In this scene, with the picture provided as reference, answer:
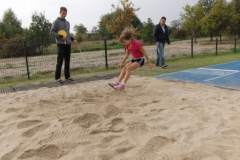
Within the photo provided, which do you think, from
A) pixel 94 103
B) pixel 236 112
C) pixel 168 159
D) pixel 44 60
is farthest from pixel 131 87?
pixel 44 60

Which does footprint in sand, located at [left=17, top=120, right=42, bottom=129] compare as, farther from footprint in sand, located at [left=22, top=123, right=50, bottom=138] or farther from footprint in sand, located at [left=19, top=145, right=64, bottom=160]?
footprint in sand, located at [left=19, top=145, right=64, bottom=160]

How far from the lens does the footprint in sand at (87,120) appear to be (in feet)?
15.9

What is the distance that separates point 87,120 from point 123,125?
0.58 meters

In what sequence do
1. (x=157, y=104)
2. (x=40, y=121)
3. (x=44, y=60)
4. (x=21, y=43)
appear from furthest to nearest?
A: (x=44, y=60) → (x=21, y=43) → (x=157, y=104) → (x=40, y=121)

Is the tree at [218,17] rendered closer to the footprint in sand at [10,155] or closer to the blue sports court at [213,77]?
the blue sports court at [213,77]

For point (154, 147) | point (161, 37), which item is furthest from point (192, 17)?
point (154, 147)

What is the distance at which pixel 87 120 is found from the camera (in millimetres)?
5016

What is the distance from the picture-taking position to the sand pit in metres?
3.86

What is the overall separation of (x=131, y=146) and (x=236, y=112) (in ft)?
6.46

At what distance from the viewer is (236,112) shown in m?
5.16

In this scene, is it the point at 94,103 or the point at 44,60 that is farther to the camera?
the point at 44,60

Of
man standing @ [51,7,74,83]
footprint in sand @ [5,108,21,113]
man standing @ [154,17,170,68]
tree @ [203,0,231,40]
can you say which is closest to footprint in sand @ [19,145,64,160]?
footprint in sand @ [5,108,21,113]

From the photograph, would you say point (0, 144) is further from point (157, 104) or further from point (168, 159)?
point (157, 104)

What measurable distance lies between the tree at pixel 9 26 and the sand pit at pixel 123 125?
107ft
